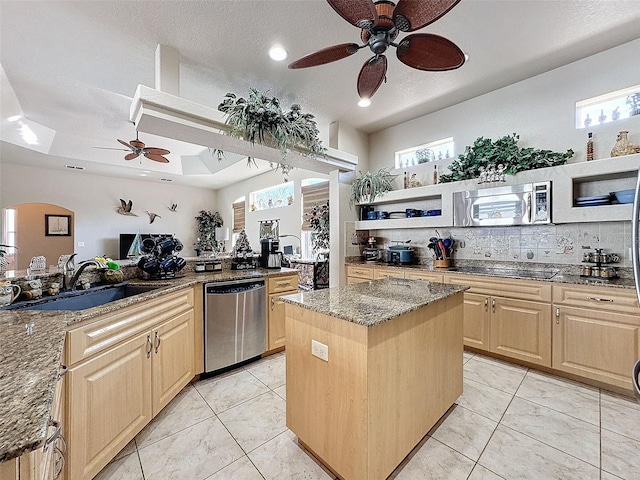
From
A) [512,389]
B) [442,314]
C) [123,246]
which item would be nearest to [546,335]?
[512,389]

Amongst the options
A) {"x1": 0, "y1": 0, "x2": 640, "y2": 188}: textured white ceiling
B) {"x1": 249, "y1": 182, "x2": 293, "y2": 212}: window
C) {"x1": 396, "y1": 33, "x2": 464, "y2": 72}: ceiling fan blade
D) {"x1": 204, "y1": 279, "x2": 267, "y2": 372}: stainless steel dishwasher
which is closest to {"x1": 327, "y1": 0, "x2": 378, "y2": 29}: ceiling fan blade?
{"x1": 396, "y1": 33, "x2": 464, "y2": 72}: ceiling fan blade

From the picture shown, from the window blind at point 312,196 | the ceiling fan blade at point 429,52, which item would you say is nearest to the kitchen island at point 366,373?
the ceiling fan blade at point 429,52

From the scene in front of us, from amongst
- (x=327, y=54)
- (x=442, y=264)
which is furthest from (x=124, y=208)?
(x=442, y=264)

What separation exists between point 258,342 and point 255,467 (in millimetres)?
1327

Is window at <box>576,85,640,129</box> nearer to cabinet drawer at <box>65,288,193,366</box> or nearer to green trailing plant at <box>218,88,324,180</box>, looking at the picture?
green trailing plant at <box>218,88,324,180</box>

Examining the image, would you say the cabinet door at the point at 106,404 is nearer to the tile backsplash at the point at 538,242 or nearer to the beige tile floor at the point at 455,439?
the beige tile floor at the point at 455,439

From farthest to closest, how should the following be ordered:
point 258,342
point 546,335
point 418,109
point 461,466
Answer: point 418,109 < point 258,342 < point 546,335 < point 461,466

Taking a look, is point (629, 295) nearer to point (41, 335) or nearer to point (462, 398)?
point (462, 398)

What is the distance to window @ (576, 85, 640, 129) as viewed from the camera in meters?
2.65

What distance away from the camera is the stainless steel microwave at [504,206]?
286 centimetres

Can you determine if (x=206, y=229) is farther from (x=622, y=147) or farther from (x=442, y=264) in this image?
→ (x=622, y=147)

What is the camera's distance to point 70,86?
11.2 feet

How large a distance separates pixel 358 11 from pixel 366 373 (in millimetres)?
1894

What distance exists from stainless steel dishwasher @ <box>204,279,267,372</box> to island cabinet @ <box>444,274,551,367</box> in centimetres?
223
